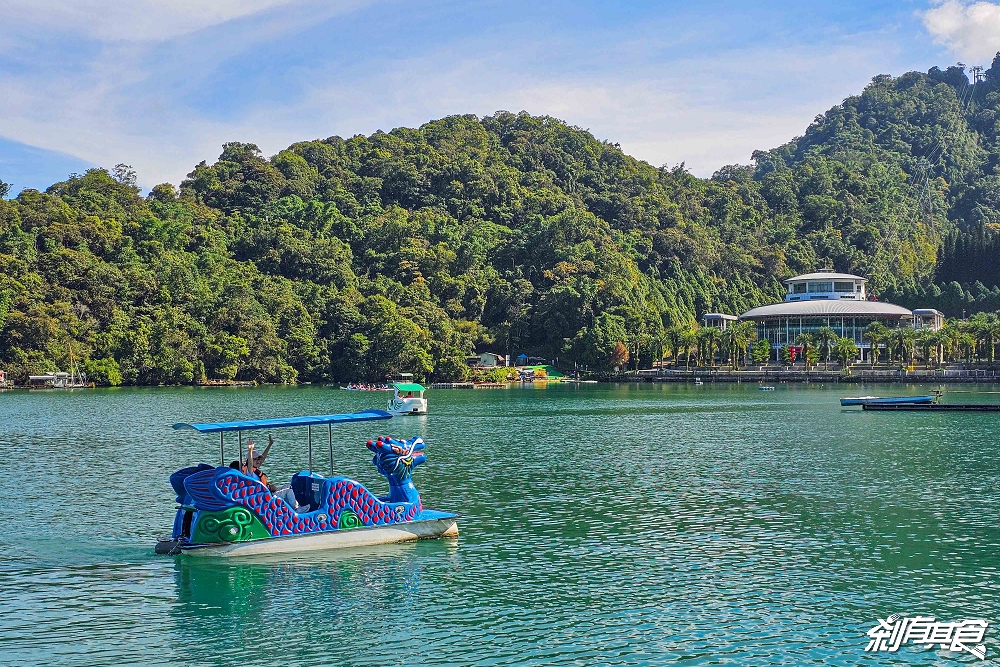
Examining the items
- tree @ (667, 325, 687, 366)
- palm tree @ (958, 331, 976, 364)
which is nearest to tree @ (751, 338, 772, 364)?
tree @ (667, 325, 687, 366)

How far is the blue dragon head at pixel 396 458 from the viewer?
27938 mm

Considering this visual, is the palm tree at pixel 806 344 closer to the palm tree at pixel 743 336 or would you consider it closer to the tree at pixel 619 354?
the palm tree at pixel 743 336

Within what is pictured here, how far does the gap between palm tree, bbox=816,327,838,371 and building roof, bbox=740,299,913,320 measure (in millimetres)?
6558

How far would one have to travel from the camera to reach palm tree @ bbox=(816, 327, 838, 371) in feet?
450

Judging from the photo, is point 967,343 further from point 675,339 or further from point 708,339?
point 675,339

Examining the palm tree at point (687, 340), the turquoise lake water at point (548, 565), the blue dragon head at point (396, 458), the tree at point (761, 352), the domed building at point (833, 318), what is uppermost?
the domed building at point (833, 318)

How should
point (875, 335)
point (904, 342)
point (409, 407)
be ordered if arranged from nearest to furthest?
point (409, 407) < point (904, 342) < point (875, 335)

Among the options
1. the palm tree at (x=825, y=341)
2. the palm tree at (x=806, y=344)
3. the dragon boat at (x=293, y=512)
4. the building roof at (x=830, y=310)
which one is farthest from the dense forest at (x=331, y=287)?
the dragon boat at (x=293, y=512)

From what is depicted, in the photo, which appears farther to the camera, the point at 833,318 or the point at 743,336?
the point at 833,318

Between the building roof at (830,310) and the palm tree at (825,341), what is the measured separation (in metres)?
6.56

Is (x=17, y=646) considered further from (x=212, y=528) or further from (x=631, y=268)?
(x=631, y=268)

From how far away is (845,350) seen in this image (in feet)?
436

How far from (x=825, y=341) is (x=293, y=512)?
121 meters

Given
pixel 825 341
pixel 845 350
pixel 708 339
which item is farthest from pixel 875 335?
pixel 708 339
